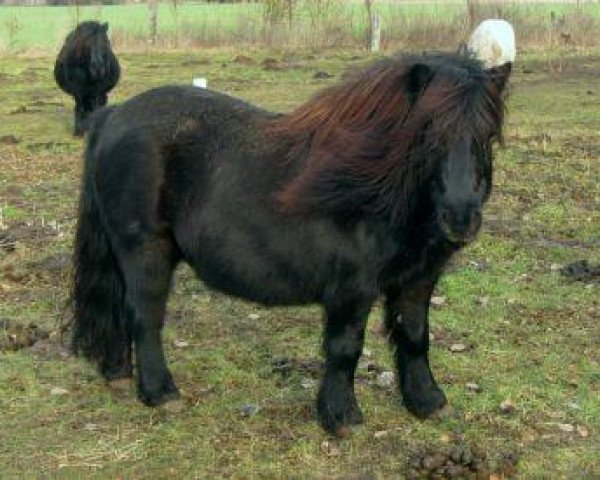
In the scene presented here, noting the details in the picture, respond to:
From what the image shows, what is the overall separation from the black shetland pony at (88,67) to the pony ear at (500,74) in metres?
10.6

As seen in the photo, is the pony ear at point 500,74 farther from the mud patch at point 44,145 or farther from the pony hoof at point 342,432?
the mud patch at point 44,145

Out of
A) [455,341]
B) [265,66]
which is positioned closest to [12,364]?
[455,341]

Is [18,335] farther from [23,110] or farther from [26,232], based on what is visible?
[23,110]

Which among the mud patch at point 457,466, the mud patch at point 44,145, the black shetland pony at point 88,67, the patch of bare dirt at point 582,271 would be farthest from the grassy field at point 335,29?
the mud patch at point 457,466

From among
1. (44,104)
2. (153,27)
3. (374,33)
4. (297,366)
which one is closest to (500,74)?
(297,366)

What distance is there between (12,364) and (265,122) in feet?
7.35

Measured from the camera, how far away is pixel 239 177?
14.3 ft

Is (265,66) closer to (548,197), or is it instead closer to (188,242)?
(548,197)

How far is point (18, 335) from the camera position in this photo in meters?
5.66

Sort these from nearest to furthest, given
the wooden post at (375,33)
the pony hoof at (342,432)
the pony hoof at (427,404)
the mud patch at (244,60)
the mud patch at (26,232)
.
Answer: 1. the pony hoof at (342,432)
2. the pony hoof at (427,404)
3. the mud patch at (26,232)
4. the mud patch at (244,60)
5. the wooden post at (375,33)

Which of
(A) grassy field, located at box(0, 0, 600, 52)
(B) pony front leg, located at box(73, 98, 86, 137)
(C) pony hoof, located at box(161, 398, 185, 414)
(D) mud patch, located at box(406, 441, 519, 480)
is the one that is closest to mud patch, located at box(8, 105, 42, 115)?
(B) pony front leg, located at box(73, 98, 86, 137)

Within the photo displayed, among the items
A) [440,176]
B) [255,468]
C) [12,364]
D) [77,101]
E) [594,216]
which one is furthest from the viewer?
[77,101]

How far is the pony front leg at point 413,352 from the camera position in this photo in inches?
178

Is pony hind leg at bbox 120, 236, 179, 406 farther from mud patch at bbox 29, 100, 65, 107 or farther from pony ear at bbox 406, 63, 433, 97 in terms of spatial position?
mud patch at bbox 29, 100, 65, 107
